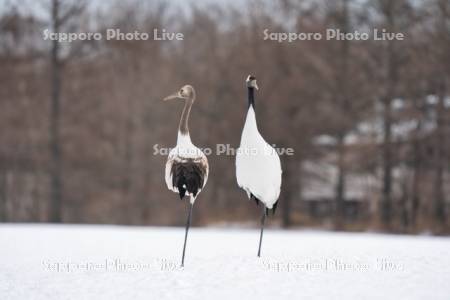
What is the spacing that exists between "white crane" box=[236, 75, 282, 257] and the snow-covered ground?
905mm

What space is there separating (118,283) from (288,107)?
1513 centimetres

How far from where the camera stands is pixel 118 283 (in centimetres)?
688

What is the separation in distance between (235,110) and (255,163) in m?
13.8

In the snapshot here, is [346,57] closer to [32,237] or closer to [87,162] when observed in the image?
[87,162]

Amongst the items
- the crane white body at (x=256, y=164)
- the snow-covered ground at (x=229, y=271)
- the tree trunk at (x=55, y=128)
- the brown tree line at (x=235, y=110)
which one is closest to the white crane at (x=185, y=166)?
the crane white body at (x=256, y=164)

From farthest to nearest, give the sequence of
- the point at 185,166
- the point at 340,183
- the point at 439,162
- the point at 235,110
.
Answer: the point at 235,110 → the point at 340,183 → the point at 439,162 → the point at 185,166

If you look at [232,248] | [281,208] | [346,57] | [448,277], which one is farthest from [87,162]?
[448,277]

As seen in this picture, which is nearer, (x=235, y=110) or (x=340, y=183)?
(x=340, y=183)

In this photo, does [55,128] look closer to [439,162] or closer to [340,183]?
[340,183]

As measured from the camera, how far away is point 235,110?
21.3 metres

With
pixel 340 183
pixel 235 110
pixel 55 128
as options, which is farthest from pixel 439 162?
pixel 55 128

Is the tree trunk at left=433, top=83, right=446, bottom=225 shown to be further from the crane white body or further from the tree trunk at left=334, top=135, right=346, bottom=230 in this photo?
the crane white body

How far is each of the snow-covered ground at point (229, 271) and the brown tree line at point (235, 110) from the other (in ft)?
33.9

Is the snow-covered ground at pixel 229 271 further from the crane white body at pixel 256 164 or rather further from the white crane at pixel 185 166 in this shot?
the crane white body at pixel 256 164
